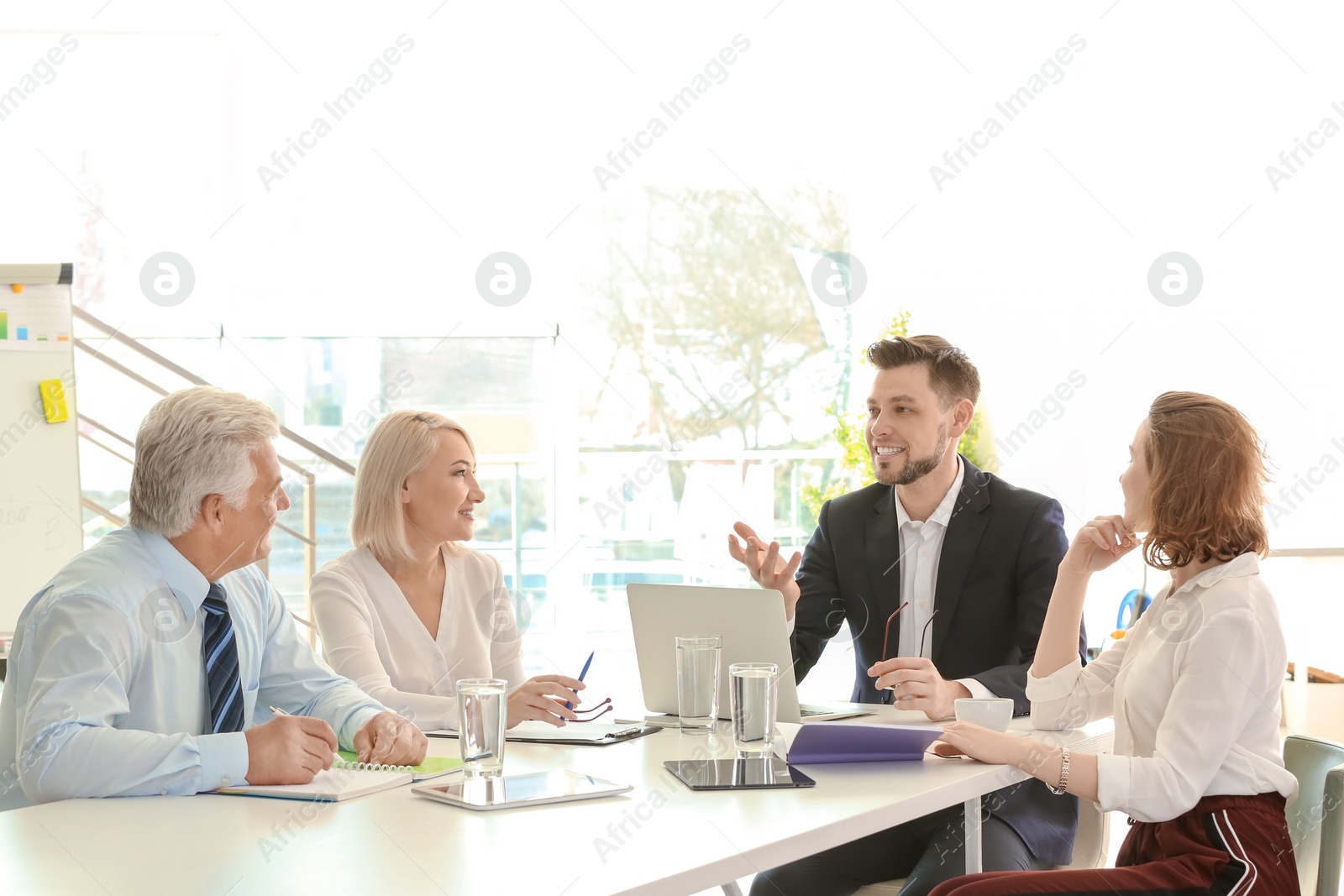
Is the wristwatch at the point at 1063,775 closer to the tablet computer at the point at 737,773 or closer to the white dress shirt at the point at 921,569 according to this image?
the tablet computer at the point at 737,773

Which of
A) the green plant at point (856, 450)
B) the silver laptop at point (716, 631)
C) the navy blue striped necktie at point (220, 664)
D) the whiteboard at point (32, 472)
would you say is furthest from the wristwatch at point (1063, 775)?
the green plant at point (856, 450)

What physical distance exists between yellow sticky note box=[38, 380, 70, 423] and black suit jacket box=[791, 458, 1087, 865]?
8.85 feet

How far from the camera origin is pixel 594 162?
632cm

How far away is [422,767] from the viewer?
164 centimetres

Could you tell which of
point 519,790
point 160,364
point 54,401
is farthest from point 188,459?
point 160,364

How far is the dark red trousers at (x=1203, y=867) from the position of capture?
60.1 inches

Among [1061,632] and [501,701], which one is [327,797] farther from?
[1061,632]

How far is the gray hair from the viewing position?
1.69m

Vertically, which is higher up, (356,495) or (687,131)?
(687,131)

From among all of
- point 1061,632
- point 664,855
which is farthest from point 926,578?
point 664,855

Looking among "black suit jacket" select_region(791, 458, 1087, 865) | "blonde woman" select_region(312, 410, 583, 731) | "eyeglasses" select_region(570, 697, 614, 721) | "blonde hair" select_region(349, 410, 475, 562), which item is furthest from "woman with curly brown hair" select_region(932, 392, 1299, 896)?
"blonde hair" select_region(349, 410, 475, 562)

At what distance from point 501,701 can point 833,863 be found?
35.0 inches

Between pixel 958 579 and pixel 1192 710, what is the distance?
3.00 feet

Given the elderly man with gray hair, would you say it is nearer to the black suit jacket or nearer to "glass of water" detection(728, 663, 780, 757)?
"glass of water" detection(728, 663, 780, 757)
